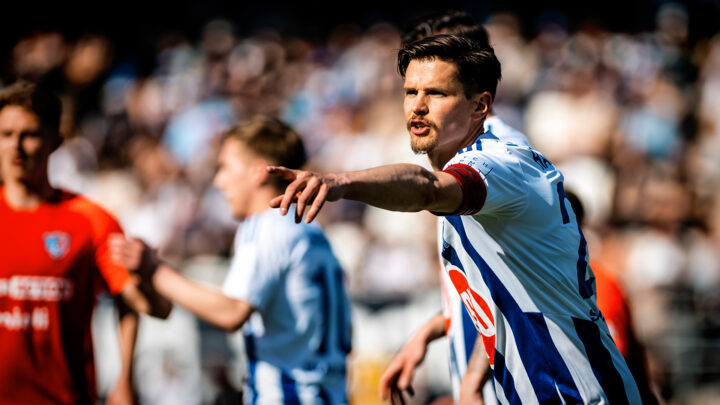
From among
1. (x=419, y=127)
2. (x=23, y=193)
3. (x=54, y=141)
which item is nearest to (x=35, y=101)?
(x=54, y=141)

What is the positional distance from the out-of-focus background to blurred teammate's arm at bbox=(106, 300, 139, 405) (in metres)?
3.65

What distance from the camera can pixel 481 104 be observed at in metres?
3.54

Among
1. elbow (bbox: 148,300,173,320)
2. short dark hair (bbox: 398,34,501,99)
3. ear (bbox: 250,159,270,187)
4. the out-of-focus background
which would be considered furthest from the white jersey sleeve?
the out-of-focus background

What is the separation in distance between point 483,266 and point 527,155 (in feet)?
1.56

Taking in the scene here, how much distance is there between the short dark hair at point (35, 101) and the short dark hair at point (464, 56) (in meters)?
2.30

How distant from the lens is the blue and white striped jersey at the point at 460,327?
13.8 feet

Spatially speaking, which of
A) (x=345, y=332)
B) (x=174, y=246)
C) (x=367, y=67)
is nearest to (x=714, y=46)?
(x=367, y=67)

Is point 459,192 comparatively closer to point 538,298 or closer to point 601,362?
point 538,298

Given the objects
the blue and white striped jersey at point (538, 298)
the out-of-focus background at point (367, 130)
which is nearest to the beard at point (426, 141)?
the blue and white striped jersey at point (538, 298)

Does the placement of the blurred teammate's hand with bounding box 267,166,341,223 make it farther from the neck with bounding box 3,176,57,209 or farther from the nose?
the neck with bounding box 3,176,57,209

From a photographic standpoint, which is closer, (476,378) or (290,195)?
(290,195)

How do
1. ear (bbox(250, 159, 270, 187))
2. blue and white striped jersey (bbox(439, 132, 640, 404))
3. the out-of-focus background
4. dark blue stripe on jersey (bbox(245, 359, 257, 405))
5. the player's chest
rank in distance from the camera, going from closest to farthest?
blue and white striped jersey (bbox(439, 132, 640, 404)), the player's chest, dark blue stripe on jersey (bbox(245, 359, 257, 405)), ear (bbox(250, 159, 270, 187)), the out-of-focus background

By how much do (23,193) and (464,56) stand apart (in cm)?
271

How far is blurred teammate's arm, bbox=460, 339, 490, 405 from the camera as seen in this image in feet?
12.8
